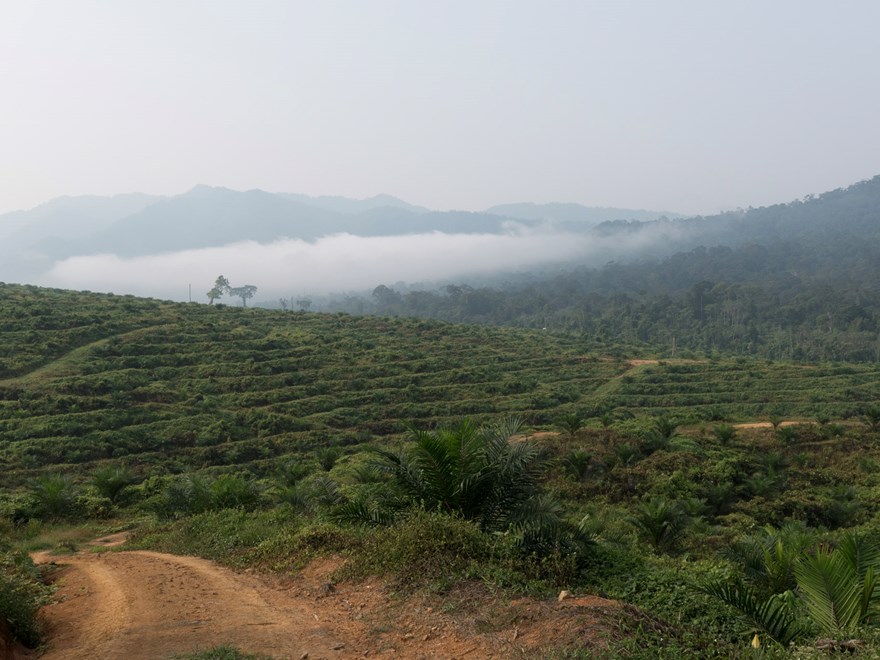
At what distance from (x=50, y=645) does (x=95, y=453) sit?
70.1ft

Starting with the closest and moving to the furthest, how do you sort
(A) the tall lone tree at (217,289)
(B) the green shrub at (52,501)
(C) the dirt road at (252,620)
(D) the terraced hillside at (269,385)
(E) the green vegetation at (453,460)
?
(C) the dirt road at (252,620)
(E) the green vegetation at (453,460)
(B) the green shrub at (52,501)
(D) the terraced hillside at (269,385)
(A) the tall lone tree at (217,289)

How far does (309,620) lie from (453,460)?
2328 mm

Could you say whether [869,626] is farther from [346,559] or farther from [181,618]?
[181,618]

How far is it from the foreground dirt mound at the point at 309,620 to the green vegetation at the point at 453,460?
301mm

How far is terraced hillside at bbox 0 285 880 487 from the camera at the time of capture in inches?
1022

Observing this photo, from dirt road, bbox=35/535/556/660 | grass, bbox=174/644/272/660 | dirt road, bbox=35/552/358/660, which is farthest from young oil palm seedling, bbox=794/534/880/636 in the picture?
grass, bbox=174/644/272/660

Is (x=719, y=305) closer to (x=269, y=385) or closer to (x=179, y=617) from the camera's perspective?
(x=269, y=385)

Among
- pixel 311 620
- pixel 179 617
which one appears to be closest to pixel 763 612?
pixel 311 620

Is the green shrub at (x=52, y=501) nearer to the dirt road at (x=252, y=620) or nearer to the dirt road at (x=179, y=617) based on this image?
the dirt road at (x=179, y=617)

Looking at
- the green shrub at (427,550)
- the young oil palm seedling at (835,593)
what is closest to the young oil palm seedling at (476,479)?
the green shrub at (427,550)

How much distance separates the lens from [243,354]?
38.5 meters

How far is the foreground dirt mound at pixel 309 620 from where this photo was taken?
465cm

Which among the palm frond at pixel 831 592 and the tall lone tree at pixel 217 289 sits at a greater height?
the tall lone tree at pixel 217 289

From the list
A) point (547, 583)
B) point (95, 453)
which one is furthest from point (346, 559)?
point (95, 453)
